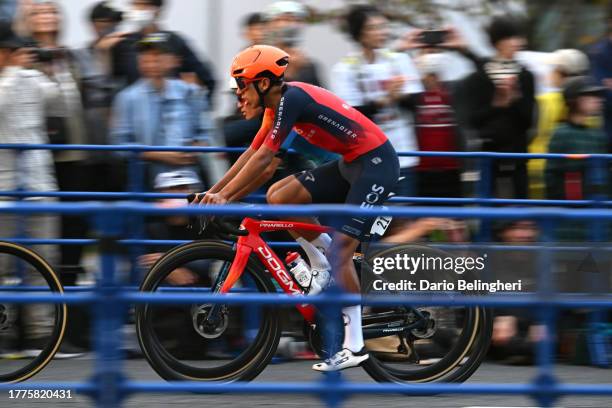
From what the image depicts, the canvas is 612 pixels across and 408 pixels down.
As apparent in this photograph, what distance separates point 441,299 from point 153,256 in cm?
291

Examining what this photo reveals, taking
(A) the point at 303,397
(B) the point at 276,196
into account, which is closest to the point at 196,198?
(B) the point at 276,196

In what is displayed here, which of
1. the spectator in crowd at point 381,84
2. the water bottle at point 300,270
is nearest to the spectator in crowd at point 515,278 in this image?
the water bottle at point 300,270

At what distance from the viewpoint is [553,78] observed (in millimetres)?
10312

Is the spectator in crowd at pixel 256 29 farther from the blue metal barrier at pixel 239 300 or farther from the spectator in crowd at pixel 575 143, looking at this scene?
the blue metal barrier at pixel 239 300

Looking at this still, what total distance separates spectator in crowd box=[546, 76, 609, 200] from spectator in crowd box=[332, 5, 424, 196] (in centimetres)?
101

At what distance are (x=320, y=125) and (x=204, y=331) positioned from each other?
1.31 metres

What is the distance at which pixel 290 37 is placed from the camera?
31.4ft

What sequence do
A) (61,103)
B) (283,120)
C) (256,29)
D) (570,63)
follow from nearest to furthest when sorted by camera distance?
(283,120) < (61,103) < (256,29) < (570,63)

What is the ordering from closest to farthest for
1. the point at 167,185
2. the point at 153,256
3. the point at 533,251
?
1. the point at 533,251
2. the point at 153,256
3. the point at 167,185

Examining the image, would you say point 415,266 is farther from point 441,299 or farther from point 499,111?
point 499,111

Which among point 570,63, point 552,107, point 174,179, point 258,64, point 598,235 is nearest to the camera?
point 258,64

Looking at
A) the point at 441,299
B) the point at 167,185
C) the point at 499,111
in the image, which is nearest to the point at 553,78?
the point at 499,111

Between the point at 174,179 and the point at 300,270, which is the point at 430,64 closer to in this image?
the point at 174,179

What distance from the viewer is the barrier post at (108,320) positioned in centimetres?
545
